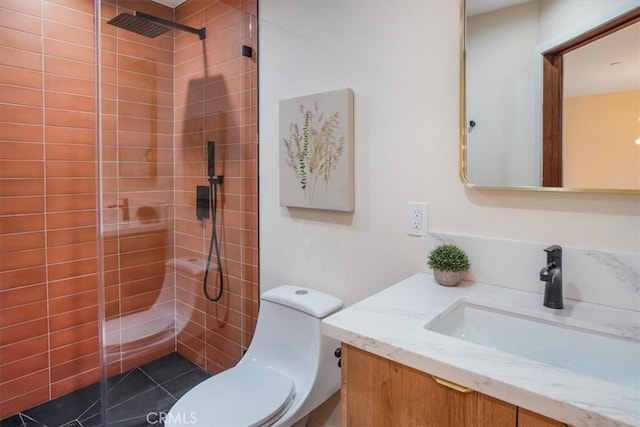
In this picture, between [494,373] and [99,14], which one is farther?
[99,14]

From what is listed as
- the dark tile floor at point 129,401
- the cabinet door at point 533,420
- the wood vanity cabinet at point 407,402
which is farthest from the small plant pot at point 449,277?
the dark tile floor at point 129,401

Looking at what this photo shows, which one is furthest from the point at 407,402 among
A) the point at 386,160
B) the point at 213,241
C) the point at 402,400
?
the point at 213,241

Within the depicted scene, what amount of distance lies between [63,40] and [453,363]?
2.43 metres

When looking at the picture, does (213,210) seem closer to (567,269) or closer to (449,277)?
(449,277)

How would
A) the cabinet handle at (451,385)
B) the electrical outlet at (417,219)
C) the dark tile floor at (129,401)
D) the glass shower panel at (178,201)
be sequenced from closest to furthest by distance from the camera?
the cabinet handle at (451,385)
the electrical outlet at (417,219)
the dark tile floor at (129,401)
the glass shower panel at (178,201)

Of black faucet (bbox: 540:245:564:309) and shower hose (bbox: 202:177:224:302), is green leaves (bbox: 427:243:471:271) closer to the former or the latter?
black faucet (bbox: 540:245:564:309)

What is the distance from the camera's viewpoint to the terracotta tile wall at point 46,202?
1.87 m

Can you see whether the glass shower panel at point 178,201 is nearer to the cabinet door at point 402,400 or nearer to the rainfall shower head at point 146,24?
the rainfall shower head at point 146,24

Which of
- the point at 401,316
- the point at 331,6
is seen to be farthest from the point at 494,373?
the point at 331,6

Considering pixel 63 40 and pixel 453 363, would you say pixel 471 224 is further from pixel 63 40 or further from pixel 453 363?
pixel 63 40

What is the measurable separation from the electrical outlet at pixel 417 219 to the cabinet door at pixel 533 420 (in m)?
0.77

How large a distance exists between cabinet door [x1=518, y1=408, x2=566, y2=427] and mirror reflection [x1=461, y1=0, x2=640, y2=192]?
0.69 meters

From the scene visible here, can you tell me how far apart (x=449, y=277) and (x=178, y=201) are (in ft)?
4.98

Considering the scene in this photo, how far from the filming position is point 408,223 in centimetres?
141
